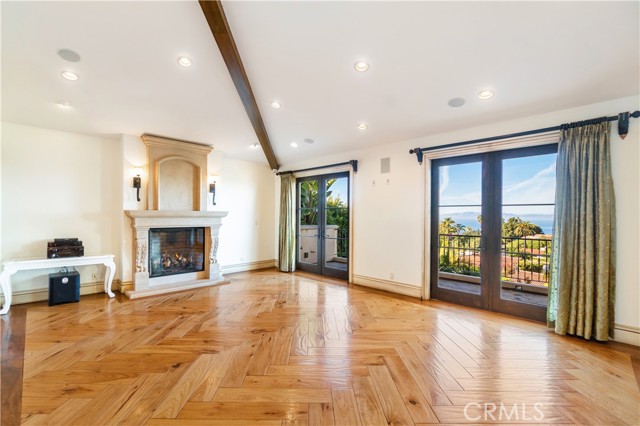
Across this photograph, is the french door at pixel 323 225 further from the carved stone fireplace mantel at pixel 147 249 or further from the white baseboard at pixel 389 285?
the carved stone fireplace mantel at pixel 147 249

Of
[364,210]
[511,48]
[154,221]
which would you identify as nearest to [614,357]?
[511,48]

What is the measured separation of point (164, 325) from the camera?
10.5 feet

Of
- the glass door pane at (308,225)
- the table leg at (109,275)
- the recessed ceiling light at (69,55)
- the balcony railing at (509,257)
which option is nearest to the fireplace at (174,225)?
the table leg at (109,275)

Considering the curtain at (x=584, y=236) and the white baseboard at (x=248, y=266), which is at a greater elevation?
the curtain at (x=584, y=236)

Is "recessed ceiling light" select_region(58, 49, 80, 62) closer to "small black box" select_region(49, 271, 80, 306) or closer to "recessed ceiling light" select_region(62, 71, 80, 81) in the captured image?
"recessed ceiling light" select_region(62, 71, 80, 81)

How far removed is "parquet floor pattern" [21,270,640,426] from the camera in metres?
1.80

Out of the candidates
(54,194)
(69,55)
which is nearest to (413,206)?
(69,55)

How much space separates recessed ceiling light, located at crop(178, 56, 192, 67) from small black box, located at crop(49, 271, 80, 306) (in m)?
3.53

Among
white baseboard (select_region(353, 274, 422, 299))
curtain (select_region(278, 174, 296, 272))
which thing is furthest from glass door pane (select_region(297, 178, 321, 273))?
white baseboard (select_region(353, 274, 422, 299))

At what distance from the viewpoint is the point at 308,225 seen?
6.27 meters

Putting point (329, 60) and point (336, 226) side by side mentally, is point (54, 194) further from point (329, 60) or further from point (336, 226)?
point (336, 226)

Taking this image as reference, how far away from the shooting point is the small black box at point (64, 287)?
3.82 meters

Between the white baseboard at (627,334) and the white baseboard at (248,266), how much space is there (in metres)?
5.86

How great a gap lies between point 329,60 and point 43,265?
191 inches
